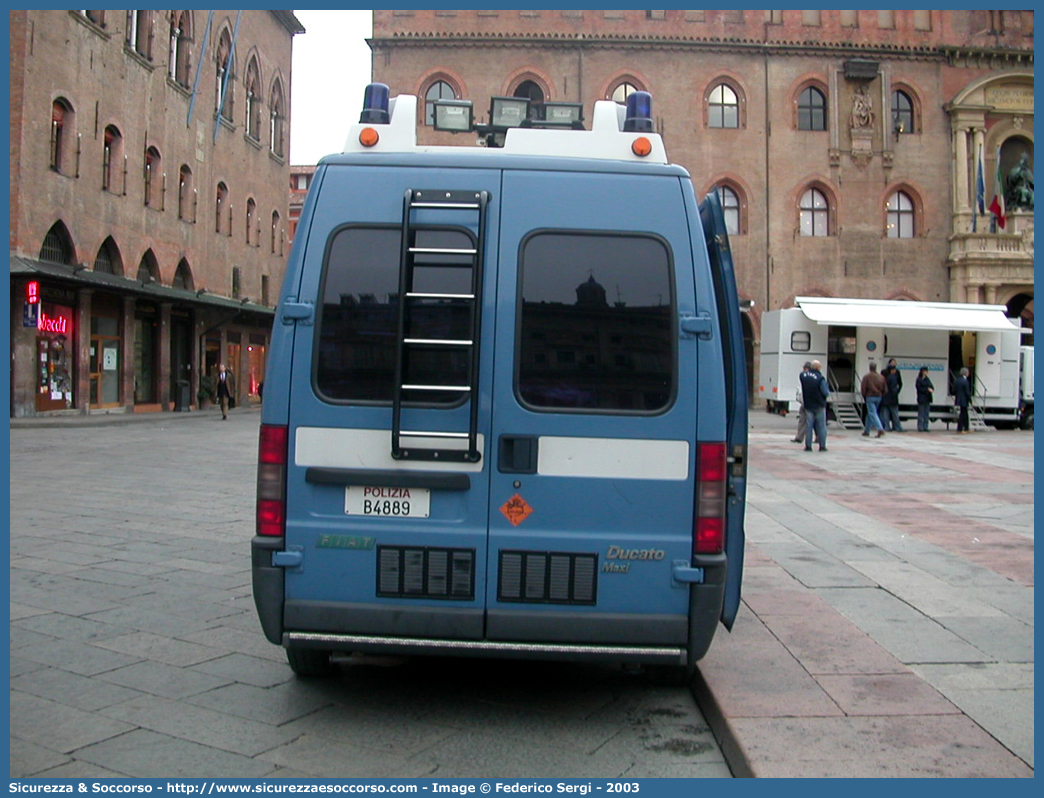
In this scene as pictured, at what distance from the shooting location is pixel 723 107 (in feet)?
136

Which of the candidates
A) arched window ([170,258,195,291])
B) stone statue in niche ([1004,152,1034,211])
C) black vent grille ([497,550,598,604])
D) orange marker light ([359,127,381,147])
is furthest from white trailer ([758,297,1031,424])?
black vent grille ([497,550,598,604])

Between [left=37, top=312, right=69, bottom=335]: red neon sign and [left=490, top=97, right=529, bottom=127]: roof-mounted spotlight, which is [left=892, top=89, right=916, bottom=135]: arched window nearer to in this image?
[left=37, top=312, right=69, bottom=335]: red neon sign

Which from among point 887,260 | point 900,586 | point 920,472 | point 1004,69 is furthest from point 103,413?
point 1004,69

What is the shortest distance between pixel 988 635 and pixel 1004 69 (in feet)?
138

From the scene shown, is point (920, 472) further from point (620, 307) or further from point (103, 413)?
point (103, 413)

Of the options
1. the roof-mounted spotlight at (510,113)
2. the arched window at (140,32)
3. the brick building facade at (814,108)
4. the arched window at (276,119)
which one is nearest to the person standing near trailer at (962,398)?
the brick building facade at (814,108)

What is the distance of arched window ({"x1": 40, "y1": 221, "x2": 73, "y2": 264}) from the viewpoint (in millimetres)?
26513

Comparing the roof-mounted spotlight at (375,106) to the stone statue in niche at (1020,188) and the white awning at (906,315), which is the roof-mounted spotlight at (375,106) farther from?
the stone statue in niche at (1020,188)

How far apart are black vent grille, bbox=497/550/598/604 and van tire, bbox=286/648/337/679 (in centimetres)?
107

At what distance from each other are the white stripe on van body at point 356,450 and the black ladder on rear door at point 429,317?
0.11 ft

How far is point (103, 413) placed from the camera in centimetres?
2908

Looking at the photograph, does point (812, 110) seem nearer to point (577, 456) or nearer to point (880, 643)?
point (880, 643)

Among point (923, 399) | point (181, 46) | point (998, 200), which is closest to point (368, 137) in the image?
point (923, 399)
